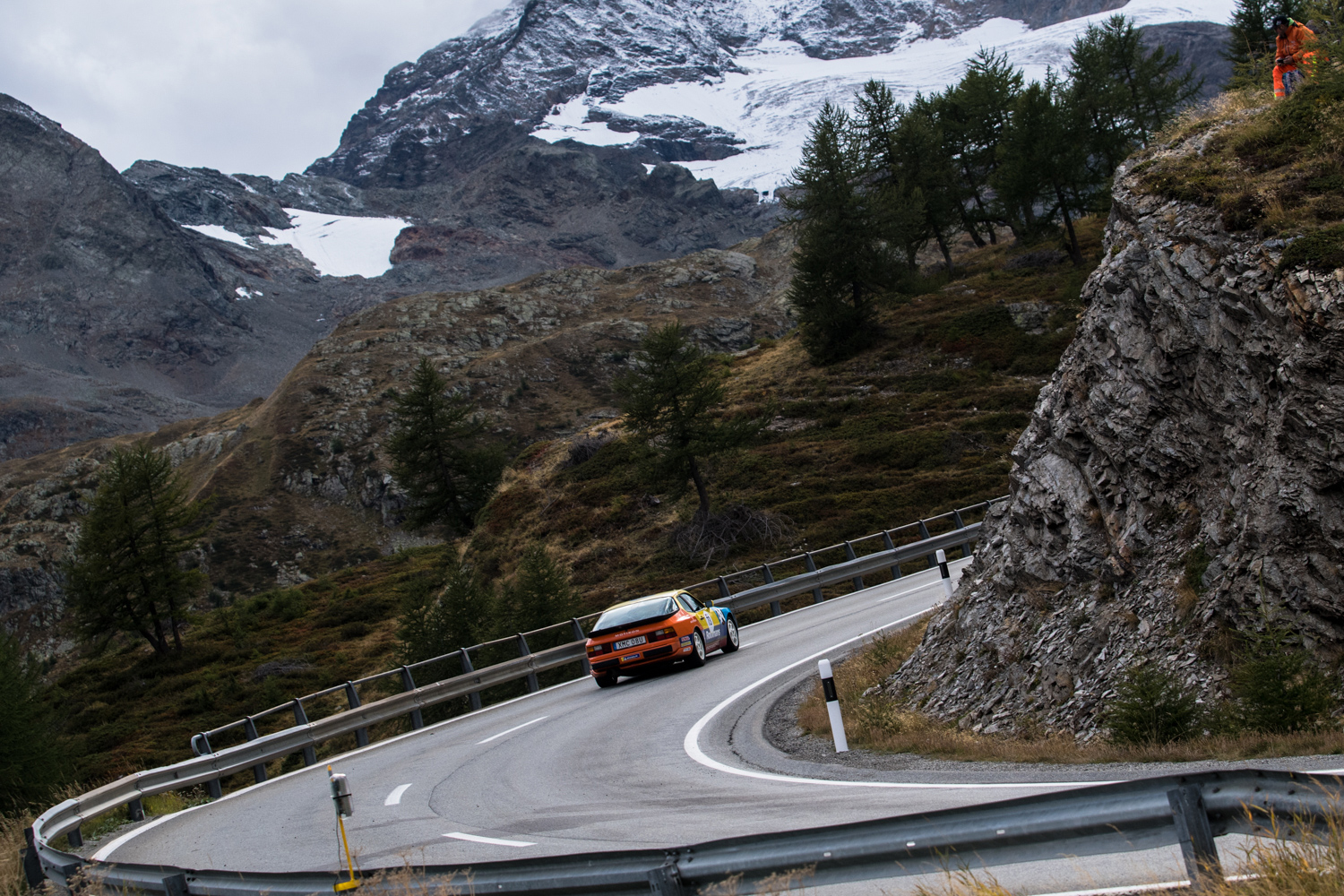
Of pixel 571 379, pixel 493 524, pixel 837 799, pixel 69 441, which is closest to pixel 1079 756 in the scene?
pixel 837 799

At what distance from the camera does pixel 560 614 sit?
24.3 meters

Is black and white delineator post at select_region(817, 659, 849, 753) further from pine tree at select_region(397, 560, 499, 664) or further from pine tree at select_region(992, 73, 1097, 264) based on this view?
pine tree at select_region(992, 73, 1097, 264)

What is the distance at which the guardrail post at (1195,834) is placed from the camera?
117 inches

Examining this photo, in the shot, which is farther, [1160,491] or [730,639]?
[730,639]

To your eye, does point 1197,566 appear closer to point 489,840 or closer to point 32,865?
point 489,840

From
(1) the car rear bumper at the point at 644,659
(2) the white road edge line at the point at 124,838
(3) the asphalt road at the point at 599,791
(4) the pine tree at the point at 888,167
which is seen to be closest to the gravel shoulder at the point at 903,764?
(3) the asphalt road at the point at 599,791

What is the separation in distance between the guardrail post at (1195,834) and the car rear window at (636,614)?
14.1 metres

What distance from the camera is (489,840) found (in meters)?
7.39

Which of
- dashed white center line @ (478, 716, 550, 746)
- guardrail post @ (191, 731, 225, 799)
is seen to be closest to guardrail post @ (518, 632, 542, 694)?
dashed white center line @ (478, 716, 550, 746)

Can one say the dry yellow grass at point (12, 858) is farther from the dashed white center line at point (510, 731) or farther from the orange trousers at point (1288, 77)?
the orange trousers at point (1288, 77)

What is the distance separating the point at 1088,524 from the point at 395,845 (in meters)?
7.71

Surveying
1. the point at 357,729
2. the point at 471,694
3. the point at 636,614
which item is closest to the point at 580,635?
the point at 471,694

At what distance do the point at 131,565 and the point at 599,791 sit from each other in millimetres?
37841

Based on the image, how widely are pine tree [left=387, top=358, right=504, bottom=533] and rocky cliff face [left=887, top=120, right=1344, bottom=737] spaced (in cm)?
4284
